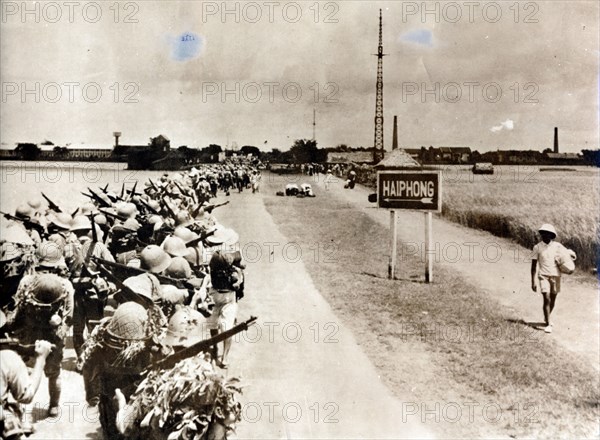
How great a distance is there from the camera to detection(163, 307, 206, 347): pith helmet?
13.8 feet

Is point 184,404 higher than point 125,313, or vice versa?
point 125,313

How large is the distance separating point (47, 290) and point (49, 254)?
0.99 m

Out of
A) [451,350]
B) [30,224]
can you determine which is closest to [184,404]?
[451,350]

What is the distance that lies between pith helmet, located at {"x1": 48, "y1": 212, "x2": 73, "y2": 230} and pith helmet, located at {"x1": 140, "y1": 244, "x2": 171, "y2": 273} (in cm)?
123

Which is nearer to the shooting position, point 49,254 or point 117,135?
point 49,254

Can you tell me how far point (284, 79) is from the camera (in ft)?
19.1

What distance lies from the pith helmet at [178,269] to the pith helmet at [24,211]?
1911 millimetres

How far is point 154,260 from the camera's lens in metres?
4.94

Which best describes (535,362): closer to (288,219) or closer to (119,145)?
(288,219)

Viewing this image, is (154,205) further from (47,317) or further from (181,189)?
(47,317)

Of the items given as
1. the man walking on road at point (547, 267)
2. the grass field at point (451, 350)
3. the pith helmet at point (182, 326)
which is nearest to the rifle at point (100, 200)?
the grass field at point (451, 350)

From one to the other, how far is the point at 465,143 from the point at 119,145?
409cm

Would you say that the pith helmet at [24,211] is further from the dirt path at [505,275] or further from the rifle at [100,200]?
the dirt path at [505,275]

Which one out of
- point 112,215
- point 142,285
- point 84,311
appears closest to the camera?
point 142,285
